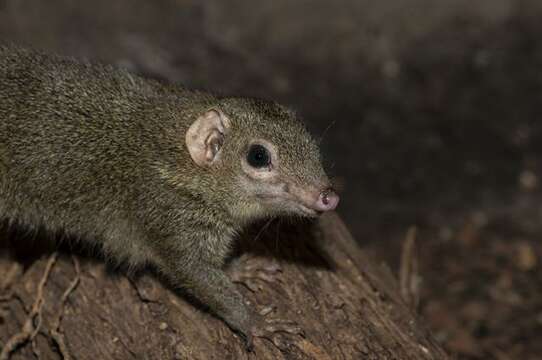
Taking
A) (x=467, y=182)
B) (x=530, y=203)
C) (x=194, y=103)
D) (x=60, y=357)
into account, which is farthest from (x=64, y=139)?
(x=530, y=203)

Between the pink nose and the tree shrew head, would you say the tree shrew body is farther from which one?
the pink nose

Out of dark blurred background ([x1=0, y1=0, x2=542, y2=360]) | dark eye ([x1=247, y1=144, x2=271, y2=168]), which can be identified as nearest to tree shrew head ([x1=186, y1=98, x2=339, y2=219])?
dark eye ([x1=247, y1=144, x2=271, y2=168])

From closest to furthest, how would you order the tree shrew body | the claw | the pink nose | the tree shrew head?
the pink nose
the tree shrew head
the tree shrew body
the claw

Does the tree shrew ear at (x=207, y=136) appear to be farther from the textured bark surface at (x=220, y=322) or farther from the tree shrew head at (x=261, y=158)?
the textured bark surface at (x=220, y=322)

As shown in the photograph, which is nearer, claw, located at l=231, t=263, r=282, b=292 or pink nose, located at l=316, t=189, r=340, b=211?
pink nose, located at l=316, t=189, r=340, b=211

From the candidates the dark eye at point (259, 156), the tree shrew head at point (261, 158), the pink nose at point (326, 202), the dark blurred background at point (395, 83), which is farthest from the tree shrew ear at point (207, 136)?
the dark blurred background at point (395, 83)

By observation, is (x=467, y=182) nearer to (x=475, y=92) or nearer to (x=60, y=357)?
(x=475, y=92)

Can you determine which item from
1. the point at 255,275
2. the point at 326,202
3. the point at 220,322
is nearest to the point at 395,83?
the point at 255,275
